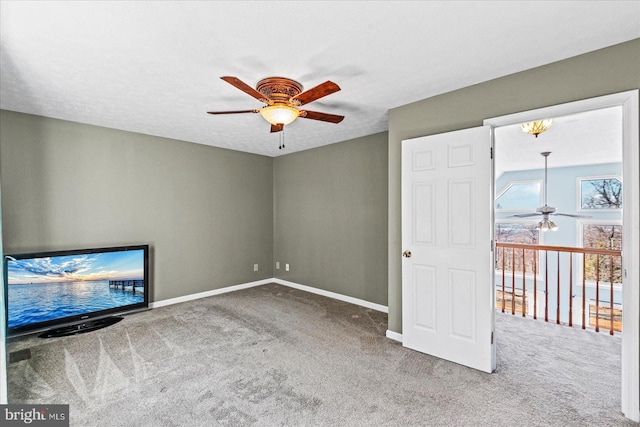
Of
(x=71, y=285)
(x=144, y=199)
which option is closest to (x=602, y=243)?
(x=144, y=199)

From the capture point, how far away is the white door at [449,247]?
8.54ft

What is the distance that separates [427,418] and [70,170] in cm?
453

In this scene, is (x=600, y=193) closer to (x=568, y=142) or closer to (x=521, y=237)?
(x=521, y=237)

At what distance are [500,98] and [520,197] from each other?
17.0 ft

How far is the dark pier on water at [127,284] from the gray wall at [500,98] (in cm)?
321

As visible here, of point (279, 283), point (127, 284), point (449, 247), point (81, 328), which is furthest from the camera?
point (279, 283)

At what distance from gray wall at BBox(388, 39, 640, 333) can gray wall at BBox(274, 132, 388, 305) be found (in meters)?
0.96

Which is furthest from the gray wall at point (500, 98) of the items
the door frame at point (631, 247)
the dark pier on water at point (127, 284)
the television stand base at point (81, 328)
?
the television stand base at point (81, 328)

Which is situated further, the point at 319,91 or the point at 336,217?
the point at 336,217

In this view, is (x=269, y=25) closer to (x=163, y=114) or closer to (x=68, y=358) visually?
(x=163, y=114)

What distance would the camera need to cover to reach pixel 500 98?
2.56 metres

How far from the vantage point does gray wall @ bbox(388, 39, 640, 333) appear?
6.78ft

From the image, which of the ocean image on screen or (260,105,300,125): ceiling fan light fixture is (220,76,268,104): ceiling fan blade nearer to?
(260,105,300,125): ceiling fan light fixture

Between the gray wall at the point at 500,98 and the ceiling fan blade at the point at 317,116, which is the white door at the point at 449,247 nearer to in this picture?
the gray wall at the point at 500,98
